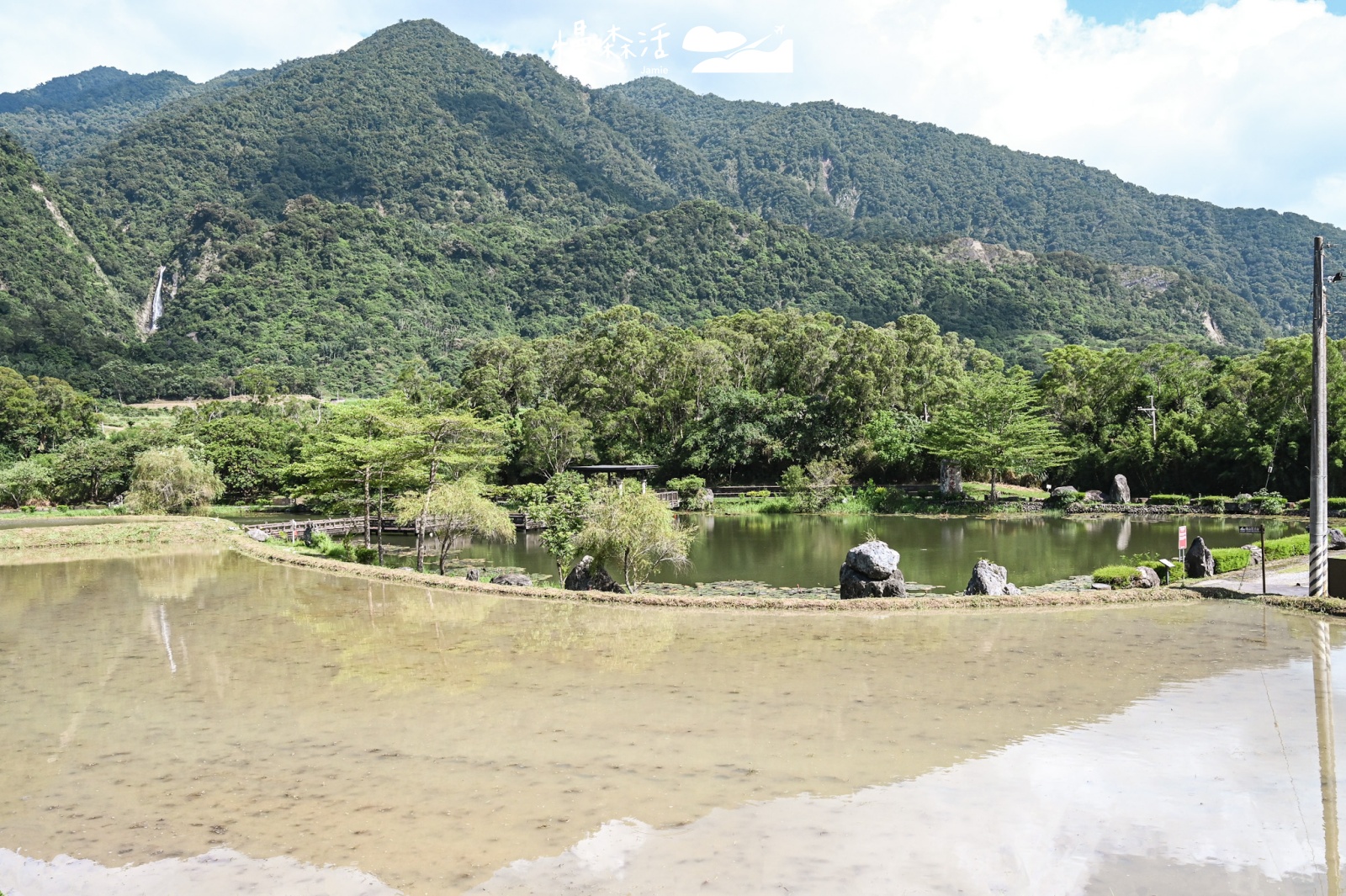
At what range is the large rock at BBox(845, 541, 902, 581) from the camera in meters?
17.5

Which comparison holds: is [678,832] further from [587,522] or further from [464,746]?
[587,522]

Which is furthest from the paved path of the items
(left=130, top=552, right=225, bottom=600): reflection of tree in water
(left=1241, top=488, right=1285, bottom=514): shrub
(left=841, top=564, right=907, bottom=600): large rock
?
(left=130, top=552, right=225, bottom=600): reflection of tree in water

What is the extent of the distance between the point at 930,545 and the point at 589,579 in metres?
15.2

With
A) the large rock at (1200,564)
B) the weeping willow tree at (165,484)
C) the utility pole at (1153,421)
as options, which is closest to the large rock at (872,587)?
the large rock at (1200,564)

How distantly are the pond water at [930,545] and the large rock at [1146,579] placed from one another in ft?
10.8

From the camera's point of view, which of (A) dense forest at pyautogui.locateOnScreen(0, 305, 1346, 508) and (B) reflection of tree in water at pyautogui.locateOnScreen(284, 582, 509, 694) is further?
(A) dense forest at pyautogui.locateOnScreen(0, 305, 1346, 508)

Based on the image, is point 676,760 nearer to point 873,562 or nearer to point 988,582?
point 873,562

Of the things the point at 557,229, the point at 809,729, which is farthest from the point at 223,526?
the point at 557,229

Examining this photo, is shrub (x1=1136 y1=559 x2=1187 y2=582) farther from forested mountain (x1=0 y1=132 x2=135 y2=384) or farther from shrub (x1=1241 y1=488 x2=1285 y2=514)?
forested mountain (x1=0 y1=132 x2=135 y2=384)

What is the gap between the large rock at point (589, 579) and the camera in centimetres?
1900

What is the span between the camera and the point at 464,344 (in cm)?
11450

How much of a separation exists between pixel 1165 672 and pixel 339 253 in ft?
436

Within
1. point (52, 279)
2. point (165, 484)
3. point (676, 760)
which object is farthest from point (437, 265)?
point (676, 760)

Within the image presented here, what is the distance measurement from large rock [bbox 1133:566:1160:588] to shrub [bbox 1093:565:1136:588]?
0.35 ft
